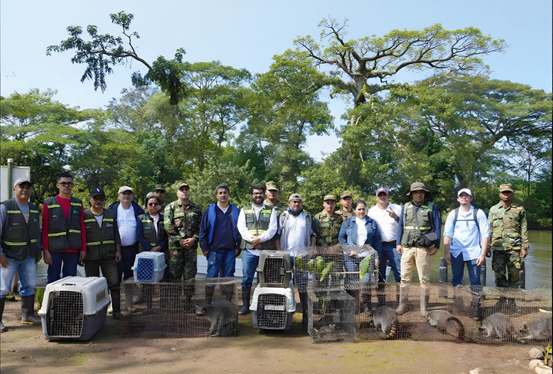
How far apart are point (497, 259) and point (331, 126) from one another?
2095cm

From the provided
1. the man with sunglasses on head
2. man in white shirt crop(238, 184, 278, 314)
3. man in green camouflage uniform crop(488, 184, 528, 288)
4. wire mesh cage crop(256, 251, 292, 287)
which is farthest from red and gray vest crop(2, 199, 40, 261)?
man in green camouflage uniform crop(488, 184, 528, 288)

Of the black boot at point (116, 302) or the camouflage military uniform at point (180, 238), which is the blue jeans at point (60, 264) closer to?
the black boot at point (116, 302)

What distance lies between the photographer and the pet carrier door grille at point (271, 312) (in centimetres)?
461

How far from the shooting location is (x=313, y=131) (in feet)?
84.2

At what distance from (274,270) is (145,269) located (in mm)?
1487

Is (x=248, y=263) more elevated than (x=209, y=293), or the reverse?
(x=248, y=263)

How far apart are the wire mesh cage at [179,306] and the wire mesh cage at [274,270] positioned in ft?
1.09

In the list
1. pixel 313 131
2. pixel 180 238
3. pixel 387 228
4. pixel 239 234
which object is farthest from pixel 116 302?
pixel 313 131

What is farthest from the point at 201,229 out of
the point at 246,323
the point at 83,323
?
the point at 83,323

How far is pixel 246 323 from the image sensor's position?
5156 mm

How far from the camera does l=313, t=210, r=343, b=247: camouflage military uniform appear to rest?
5.68m

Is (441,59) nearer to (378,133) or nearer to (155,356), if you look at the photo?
(378,133)

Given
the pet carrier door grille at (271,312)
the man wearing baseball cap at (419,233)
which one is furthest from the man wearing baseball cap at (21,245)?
the man wearing baseball cap at (419,233)

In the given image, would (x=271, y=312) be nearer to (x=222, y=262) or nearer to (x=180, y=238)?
(x=222, y=262)
